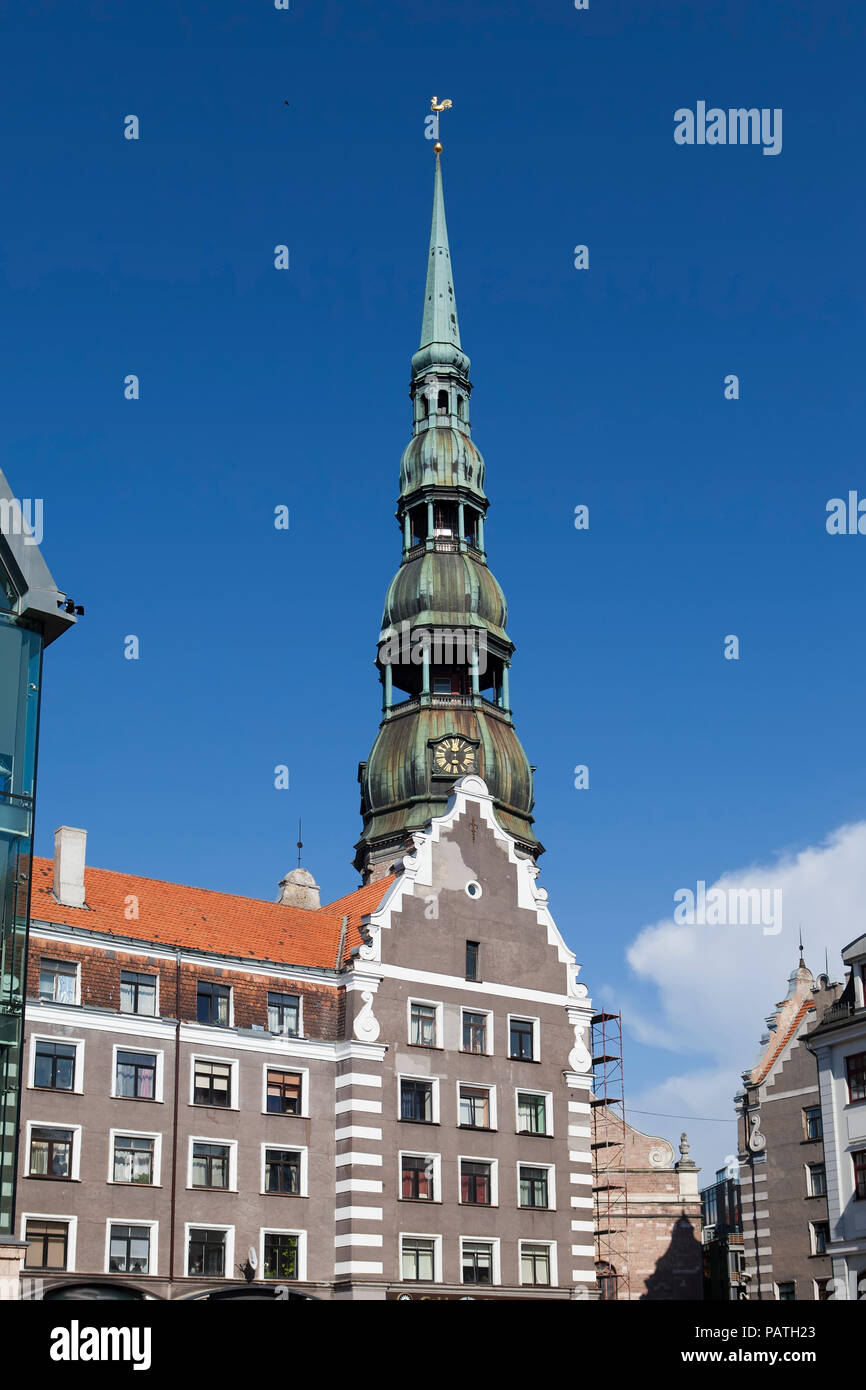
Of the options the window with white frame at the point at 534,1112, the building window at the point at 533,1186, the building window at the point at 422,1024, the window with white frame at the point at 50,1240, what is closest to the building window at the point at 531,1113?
the window with white frame at the point at 534,1112

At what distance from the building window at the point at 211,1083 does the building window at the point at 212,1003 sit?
132cm

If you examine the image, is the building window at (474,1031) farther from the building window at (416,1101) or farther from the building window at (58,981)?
the building window at (58,981)

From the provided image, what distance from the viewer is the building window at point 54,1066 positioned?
4912cm

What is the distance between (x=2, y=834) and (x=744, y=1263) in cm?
4650

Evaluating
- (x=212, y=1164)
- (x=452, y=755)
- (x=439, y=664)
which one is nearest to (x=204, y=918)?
(x=212, y=1164)

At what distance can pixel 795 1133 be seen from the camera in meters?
66.0

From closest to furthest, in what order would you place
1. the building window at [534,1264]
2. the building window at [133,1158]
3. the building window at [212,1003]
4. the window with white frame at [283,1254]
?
the building window at [133,1158] < the window with white frame at [283,1254] < the building window at [212,1003] < the building window at [534,1264]

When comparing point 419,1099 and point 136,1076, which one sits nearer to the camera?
point 136,1076

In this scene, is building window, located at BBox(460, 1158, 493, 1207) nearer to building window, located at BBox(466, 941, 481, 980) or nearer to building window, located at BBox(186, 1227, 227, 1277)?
building window, located at BBox(466, 941, 481, 980)

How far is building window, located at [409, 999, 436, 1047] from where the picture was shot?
56.6m

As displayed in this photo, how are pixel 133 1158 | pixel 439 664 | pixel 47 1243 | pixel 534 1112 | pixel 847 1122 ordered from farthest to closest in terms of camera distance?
pixel 439 664
pixel 534 1112
pixel 847 1122
pixel 133 1158
pixel 47 1243

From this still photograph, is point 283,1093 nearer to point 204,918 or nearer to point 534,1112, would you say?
point 204,918

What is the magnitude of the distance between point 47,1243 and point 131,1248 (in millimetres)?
2773

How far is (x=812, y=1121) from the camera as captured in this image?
65688mm
